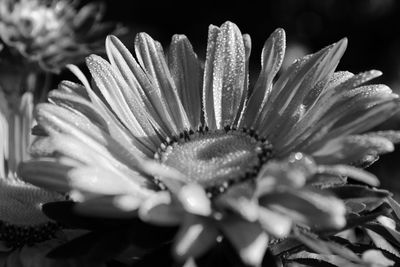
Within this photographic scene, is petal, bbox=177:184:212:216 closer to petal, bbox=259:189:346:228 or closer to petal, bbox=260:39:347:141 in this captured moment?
petal, bbox=259:189:346:228

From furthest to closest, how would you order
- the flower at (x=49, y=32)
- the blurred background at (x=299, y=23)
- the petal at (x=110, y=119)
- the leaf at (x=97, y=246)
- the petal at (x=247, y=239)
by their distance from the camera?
the blurred background at (x=299, y=23)
the flower at (x=49, y=32)
the petal at (x=110, y=119)
the leaf at (x=97, y=246)
the petal at (x=247, y=239)

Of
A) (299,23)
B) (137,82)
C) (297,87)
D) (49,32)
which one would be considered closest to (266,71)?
(297,87)

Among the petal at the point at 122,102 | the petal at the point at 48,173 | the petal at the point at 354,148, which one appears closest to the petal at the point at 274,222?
the petal at the point at 354,148

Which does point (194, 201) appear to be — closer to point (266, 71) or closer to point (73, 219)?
point (73, 219)

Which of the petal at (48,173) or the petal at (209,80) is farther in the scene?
the petal at (209,80)

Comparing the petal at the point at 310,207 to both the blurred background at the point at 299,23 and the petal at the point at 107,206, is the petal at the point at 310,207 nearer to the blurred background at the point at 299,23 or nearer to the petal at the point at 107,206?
the petal at the point at 107,206

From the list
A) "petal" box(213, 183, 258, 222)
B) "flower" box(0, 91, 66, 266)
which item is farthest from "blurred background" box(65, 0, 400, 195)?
"petal" box(213, 183, 258, 222)

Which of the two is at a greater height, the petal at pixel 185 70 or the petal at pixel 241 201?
the petal at pixel 185 70

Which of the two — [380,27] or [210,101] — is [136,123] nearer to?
[210,101]
